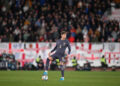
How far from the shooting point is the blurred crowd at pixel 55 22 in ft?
99.3

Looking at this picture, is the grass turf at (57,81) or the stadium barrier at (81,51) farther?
the stadium barrier at (81,51)

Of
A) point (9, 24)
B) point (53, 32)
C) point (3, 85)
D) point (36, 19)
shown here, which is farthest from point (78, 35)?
point (3, 85)

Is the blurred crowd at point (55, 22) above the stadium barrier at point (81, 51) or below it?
above

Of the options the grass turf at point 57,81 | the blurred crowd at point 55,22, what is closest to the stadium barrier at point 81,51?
the blurred crowd at point 55,22

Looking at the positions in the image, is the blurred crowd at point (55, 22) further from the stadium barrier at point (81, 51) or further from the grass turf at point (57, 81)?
the grass turf at point (57, 81)

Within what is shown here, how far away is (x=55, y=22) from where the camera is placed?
102ft

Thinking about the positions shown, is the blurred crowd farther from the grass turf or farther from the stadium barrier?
the grass turf

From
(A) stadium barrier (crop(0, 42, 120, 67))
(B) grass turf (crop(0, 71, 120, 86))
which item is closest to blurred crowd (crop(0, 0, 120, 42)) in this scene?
(A) stadium barrier (crop(0, 42, 120, 67))

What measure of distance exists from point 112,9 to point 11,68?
12.0 metres

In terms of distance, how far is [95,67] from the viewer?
3033 centimetres

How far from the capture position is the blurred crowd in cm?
3027

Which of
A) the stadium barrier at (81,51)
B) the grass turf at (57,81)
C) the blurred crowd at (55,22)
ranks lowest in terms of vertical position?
the grass turf at (57,81)

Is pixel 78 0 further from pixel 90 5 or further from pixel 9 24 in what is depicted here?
pixel 9 24

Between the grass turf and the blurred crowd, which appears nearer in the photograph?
the grass turf
